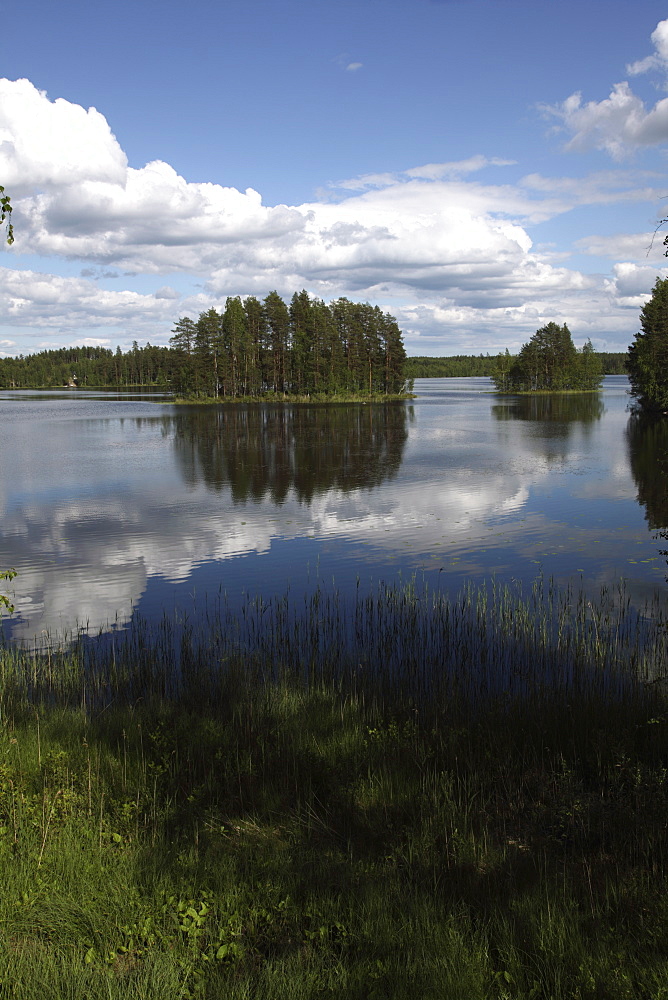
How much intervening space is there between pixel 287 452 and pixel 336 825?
39.0 meters

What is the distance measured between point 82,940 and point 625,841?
13.8ft

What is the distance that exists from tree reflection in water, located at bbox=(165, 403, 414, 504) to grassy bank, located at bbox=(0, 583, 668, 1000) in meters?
17.7

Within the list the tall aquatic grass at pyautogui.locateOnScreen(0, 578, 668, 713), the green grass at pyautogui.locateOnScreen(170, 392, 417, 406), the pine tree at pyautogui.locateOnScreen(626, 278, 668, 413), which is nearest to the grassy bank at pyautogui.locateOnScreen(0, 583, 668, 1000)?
the tall aquatic grass at pyautogui.locateOnScreen(0, 578, 668, 713)

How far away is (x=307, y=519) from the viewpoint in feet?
77.2

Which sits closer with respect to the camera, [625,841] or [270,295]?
[625,841]

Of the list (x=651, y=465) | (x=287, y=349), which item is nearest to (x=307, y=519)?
(x=651, y=465)

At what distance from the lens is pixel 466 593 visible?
14.4 metres

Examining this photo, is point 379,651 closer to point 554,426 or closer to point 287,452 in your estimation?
point 287,452

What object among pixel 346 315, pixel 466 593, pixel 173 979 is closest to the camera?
pixel 173 979

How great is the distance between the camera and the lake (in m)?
15.6

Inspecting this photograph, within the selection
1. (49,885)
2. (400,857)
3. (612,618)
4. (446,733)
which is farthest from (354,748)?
(612,618)

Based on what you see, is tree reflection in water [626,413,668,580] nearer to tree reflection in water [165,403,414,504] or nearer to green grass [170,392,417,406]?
tree reflection in water [165,403,414,504]

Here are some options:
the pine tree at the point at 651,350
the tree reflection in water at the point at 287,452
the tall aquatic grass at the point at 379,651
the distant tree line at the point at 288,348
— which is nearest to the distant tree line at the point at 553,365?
the distant tree line at the point at 288,348

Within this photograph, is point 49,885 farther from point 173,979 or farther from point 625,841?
point 625,841
